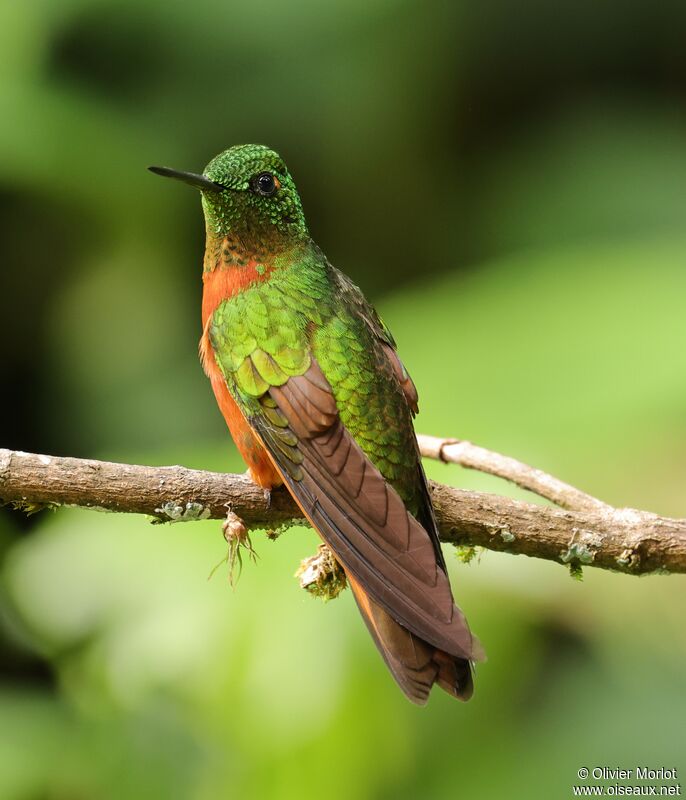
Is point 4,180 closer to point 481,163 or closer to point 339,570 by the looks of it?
point 481,163

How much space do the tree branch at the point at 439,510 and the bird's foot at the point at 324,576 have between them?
0.59ft

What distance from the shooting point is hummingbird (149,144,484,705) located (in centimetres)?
280

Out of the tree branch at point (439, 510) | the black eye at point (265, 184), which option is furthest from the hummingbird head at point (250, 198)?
the tree branch at point (439, 510)

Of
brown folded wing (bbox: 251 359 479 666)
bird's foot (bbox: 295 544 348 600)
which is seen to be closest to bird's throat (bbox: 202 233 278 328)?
brown folded wing (bbox: 251 359 479 666)

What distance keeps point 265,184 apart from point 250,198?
7 centimetres

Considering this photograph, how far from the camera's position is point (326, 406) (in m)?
3.18

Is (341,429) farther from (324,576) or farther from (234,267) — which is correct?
(234,267)

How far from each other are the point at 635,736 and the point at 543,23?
14.0ft

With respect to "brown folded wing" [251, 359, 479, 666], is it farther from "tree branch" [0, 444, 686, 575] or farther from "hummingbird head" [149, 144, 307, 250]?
"hummingbird head" [149, 144, 307, 250]

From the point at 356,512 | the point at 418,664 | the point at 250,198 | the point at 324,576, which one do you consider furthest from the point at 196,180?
the point at 418,664

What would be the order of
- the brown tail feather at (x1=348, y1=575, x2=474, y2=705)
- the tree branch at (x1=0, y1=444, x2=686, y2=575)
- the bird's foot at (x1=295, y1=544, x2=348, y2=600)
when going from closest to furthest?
the brown tail feather at (x1=348, y1=575, x2=474, y2=705)
the tree branch at (x1=0, y1=444, x2=686, y2=575)
the bird's foot at (x1=295, y1=544, x2=348, y2=600)

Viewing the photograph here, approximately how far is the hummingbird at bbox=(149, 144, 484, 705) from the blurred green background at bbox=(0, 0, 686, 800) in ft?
3.11

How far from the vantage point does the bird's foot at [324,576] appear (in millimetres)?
3041

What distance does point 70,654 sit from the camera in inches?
172
